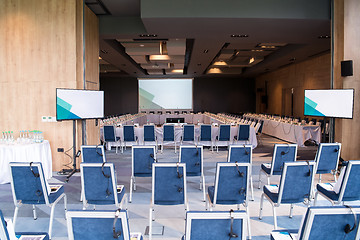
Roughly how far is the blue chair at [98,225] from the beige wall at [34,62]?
5.26m

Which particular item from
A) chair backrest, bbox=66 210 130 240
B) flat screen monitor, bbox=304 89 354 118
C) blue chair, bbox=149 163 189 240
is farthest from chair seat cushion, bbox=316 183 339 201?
flat screen monitor, bbox=304 89 354 118

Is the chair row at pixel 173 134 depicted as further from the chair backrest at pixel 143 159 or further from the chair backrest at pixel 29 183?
the chair backrest at pixel 29 183

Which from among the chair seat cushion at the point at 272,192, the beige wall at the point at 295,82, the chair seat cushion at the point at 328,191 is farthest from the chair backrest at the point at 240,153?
the beige wall at the point at 295,82

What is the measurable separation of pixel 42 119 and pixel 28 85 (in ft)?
2.87

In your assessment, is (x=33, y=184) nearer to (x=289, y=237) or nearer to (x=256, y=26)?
(x=289, y=237)

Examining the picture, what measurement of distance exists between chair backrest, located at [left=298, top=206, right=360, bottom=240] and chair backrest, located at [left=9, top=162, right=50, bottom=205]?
9.26 feet

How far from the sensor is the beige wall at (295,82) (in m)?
13.0

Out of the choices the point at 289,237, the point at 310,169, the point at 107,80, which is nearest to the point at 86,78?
the point at 310,169

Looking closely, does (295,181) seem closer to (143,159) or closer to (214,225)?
(214,225)

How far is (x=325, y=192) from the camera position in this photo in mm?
3684

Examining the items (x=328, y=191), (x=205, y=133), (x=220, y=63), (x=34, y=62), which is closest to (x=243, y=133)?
(x=205, y=133)

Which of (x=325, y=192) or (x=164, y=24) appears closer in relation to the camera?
(x=325, y=192)

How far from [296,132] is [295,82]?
6.46 metres

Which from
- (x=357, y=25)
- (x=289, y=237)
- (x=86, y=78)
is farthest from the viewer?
(x=86, y=78)
